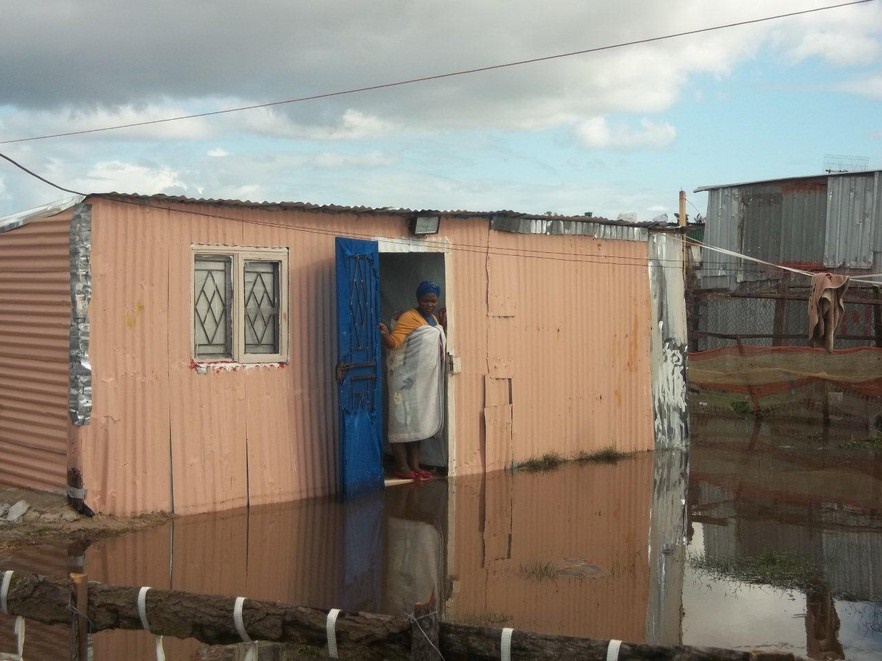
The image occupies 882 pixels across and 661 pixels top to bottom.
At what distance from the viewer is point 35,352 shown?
932 centimetres

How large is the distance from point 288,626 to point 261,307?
5.69 m

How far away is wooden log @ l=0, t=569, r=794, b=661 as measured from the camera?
432cm

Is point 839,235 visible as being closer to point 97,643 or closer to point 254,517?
point 254,517

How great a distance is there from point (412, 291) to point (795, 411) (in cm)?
757

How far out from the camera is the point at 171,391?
933 centimetres

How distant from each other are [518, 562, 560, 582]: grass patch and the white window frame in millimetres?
3405

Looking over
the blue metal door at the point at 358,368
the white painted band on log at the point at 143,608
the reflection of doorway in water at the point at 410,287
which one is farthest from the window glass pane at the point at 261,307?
the white painted band on log at the point at 143,608

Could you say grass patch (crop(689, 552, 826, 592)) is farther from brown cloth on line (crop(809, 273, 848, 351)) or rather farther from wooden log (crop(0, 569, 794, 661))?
brown cloth on line (crop(809, 273, 848, 351))

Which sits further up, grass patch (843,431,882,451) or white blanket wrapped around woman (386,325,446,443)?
white blanket wrapped around woman (386,325,446,443)

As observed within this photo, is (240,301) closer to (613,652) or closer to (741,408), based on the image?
(613,652)

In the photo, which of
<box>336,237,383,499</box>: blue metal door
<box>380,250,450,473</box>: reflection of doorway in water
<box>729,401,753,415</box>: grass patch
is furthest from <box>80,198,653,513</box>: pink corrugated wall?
<box>729,401,753,415</box>: grass patch

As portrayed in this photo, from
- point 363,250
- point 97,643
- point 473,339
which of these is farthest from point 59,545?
point 473,339

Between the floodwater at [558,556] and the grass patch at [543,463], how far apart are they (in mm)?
285

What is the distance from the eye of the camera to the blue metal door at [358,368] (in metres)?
10.3
